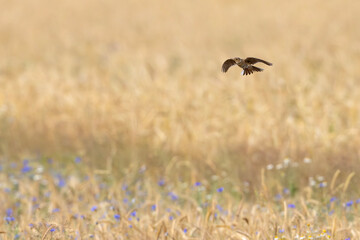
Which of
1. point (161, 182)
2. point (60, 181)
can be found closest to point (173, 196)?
point (161, 182)

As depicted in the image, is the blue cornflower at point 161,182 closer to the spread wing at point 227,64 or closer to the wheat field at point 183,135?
the wheat field at point 183,135

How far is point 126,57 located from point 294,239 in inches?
240

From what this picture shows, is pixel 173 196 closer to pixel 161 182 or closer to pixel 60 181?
pixel 161 182

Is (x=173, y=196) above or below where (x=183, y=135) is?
below

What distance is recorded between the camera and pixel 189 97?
6.33 m

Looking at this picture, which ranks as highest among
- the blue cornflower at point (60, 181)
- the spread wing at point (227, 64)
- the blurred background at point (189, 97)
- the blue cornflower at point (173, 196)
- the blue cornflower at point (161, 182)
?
the blurred background at point (189, 97)

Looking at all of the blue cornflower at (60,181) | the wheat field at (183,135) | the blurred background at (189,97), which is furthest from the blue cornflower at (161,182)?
the blue cornflower at (60,181)

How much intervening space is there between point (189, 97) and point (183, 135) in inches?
32.8

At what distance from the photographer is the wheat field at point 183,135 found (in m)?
3.42

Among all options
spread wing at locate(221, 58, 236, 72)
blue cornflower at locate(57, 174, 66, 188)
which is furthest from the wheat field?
spread wing at locate(221, 58, 236, 72)

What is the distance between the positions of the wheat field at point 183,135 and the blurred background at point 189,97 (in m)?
0.02

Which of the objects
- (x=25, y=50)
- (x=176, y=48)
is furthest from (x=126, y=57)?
(x=25, y=50)

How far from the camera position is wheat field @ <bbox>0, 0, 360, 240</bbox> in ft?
11.2

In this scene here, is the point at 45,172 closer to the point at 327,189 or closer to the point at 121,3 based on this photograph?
the point at 327,189
